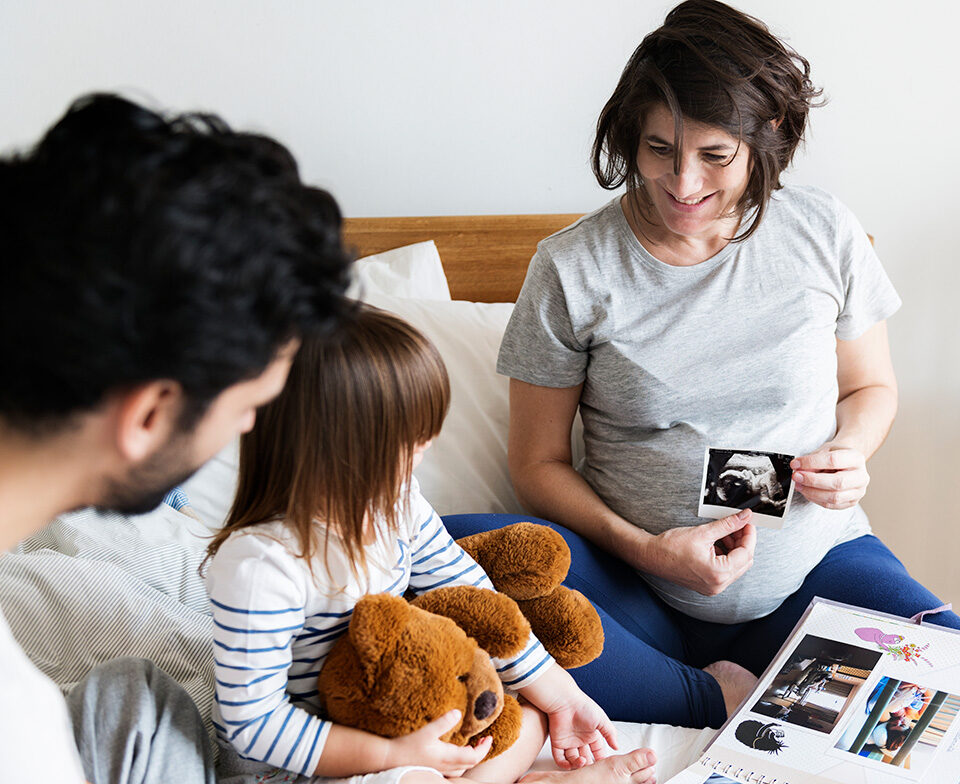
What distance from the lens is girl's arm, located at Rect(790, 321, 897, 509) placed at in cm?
123

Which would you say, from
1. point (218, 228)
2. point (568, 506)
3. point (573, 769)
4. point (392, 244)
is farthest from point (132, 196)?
point (392, 244)

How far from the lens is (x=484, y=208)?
1.90 m

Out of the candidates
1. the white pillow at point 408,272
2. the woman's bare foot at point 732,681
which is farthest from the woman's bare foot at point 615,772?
the white pillow at point 408,272

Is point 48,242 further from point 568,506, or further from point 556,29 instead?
point 556,29

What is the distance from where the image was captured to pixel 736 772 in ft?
3.15

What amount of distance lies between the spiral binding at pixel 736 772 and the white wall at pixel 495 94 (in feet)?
3.93

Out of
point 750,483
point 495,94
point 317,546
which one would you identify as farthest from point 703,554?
point 495,94

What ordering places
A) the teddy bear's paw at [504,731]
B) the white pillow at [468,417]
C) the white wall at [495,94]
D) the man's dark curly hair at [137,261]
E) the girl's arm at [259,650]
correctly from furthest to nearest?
the white wall at [495,94], the white pillow at [468,417], the teddy bear's paw at [504,731], the girl's arm at [259,650], the man's dark curly hair at [137,261]

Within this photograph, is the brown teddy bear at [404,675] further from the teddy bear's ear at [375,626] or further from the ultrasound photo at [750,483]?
the ultrasound photo at [750,483]

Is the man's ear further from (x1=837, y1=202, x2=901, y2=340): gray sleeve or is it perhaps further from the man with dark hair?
(x1=837, y1=202, x2=901, y2=340): gray sleeve

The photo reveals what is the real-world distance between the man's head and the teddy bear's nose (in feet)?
1.50

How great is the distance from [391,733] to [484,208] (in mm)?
1240

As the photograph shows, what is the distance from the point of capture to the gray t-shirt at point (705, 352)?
130 cm

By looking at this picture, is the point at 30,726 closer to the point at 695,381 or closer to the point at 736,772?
the point at 736,772
